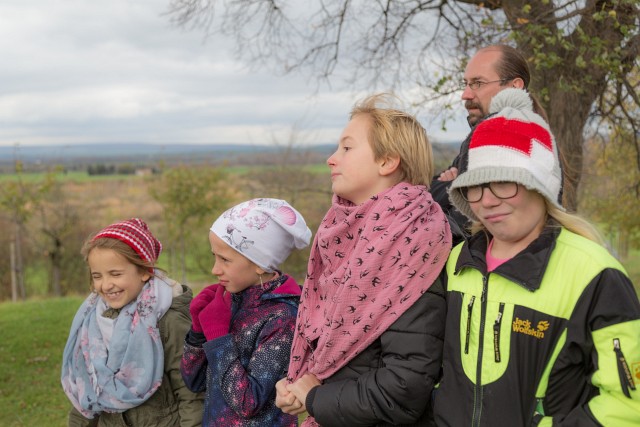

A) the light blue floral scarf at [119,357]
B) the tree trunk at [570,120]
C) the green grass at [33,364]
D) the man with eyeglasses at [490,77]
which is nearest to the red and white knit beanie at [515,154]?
the man with eyeglasses at [490,77]

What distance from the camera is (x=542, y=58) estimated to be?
5750 mm

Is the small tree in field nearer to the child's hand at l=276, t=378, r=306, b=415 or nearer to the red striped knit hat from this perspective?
the red striped knit hat

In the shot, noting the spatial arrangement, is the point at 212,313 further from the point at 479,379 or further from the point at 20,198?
the point at 20,198

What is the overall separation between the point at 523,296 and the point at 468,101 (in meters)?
1.90

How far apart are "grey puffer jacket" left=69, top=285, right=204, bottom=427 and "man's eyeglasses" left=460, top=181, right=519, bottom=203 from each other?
1.54 m

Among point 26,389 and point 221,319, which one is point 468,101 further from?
point 26,389

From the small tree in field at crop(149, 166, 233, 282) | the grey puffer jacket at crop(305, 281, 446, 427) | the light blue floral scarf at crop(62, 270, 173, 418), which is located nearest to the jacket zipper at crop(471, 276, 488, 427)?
the grey puffer jacket at crop(305, 281, 446, 427)

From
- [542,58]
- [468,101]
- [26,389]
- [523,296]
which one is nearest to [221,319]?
[523,296]

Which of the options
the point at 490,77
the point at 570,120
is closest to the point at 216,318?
the point at 490,77

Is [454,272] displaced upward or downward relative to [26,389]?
upward

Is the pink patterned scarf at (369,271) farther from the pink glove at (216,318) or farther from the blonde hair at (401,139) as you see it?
the pink glove at (216,318)

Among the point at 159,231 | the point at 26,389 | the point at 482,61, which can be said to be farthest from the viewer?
the point at 159,231

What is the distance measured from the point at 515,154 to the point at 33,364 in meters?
7.80

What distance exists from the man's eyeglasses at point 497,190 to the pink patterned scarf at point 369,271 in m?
0.20
